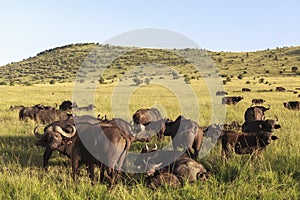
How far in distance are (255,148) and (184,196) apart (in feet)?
10.6

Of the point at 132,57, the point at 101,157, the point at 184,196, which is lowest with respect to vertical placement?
the point at 184,196

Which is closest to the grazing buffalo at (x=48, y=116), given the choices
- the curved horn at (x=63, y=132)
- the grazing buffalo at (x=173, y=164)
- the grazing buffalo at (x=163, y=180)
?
the curved horn at (x=63, y=132)

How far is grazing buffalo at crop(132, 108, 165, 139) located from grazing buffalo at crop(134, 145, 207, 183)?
1.77 m

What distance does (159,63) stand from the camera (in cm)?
9344

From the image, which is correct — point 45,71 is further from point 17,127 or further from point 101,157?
point 101,157

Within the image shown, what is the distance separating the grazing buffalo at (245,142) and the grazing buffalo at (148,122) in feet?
7.46

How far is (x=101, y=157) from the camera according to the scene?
21.8ft

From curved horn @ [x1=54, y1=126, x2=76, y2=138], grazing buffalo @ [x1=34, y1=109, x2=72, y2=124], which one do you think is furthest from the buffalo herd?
grazing buffalo @ [x1=34, y1=109, x2=72, y2=124]

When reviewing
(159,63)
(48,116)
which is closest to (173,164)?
(48,116)

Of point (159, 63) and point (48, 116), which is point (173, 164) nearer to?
point (48, 116)

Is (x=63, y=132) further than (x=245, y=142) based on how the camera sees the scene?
No

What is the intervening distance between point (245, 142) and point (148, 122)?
3.81m

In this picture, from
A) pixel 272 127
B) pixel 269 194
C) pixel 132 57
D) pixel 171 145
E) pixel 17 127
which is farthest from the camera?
pixel 132 57

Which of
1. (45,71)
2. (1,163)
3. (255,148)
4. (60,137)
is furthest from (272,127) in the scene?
(45,71)
